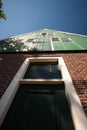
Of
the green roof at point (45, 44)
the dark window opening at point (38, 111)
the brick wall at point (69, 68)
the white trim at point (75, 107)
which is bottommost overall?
the dark window opening at point (38, 111)

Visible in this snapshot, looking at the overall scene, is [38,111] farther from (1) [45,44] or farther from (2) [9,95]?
(1) [45,44]

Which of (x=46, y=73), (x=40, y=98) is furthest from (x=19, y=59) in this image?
(x=40, y=98)

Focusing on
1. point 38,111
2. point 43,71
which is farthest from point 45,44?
point 38,111

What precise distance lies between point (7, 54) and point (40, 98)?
4.08 metres

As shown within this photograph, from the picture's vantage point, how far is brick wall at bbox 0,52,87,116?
179 inches

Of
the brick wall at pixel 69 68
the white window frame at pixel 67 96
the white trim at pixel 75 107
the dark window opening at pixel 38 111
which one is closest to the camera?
the white trim at pixel 75 107

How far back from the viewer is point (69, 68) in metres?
5.85

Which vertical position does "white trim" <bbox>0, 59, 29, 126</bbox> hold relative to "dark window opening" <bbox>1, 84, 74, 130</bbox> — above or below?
above

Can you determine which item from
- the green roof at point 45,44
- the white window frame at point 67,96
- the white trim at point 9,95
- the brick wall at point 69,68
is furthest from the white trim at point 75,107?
the green roof at point 45,44

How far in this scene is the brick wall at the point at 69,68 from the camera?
4543 millimetres

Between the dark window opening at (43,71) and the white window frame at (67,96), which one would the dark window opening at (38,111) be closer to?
the white window frame at (67,96)

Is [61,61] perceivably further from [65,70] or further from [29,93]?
[29,93]

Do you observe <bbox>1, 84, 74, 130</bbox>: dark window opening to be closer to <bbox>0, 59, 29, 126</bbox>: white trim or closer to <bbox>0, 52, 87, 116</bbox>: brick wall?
<bbox>0, 59, 29, 126</bbox>: white trim

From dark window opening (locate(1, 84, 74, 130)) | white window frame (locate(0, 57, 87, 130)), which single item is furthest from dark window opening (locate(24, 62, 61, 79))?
dark window opening (locate(1, 84, 74, 130))
